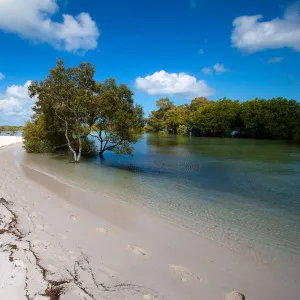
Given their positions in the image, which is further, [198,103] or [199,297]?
[198,103]

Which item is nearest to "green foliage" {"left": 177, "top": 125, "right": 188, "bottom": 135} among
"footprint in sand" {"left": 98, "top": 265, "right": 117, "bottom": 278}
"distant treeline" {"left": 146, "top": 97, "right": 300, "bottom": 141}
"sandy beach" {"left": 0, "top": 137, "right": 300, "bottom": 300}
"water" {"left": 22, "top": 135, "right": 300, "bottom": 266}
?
"distant treeline" {"left": 146, "top": 97, "right": 300, "bottom": 141}

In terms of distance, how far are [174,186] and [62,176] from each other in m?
7.98

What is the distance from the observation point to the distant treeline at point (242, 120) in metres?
69.8

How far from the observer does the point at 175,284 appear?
525cm

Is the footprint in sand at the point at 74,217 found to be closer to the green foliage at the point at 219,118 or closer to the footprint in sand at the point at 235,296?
the footprint in sand at the point at 235,296

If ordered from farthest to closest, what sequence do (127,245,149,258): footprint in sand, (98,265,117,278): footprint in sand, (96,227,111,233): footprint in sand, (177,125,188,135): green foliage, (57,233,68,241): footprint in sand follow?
(177,125,188,135): green foliage < (96,227,111,233): footprint in sand < (57,233,68,241): footprint in sand < (127,245,149,258): footprint in sand < (98,265,117,278): footprint in sand

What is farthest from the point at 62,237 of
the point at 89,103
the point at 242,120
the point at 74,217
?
the point at 242,120

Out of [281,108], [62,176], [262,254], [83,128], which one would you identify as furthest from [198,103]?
[262,254]

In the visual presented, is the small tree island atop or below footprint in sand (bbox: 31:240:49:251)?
atop

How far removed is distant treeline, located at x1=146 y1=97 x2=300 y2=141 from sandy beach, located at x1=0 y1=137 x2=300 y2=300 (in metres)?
70.5

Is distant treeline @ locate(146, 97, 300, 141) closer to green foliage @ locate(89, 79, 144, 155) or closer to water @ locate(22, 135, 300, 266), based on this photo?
water @ locate(22, 135, 300, 266)

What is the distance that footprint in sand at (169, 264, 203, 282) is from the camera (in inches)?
218

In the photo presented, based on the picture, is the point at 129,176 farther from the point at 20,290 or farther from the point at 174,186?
the point at 20,290

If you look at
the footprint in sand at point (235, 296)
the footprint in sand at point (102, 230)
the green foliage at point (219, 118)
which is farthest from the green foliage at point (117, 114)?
the green foliage at point (219, 118)
